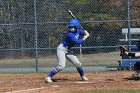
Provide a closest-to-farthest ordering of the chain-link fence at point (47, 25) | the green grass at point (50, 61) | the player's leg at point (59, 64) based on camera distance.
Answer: the player's leg at point (59, 64), the chain-link fence at point (47, 25), the green grass at point (50, 61)

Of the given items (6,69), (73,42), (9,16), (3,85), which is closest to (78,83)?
(73,42)

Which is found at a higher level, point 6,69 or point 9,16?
point 9,16

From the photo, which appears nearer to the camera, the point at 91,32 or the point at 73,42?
the point at 73,42

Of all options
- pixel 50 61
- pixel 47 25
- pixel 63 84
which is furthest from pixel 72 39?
pixel 50 61

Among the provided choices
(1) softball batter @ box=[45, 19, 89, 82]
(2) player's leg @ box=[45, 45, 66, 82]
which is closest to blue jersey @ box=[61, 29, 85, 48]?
(1) softball batter @ box=[45, 19, 89, 82]

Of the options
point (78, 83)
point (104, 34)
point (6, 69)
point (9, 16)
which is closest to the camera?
point (78, 83)

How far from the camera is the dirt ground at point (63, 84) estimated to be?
12555 mm

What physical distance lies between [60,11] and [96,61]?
3.44 meters

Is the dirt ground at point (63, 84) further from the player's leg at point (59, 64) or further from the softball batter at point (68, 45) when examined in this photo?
the softball batter at point (68, 45)

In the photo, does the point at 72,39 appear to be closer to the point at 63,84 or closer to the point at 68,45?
the point at 68,45

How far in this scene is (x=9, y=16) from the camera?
21.2 meters

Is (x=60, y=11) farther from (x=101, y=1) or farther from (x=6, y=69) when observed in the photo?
(x=6, y=69)

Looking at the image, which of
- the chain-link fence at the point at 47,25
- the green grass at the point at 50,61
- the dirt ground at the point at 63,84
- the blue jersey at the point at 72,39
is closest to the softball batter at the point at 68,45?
the blue jersey at the point at 72,39

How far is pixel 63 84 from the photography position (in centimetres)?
1360
